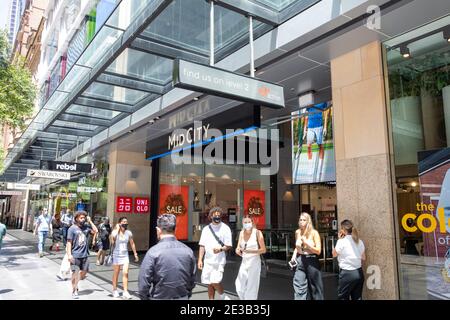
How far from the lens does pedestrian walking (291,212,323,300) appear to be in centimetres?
550

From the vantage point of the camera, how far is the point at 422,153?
18.6 ft

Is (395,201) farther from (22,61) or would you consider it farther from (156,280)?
(22,61)

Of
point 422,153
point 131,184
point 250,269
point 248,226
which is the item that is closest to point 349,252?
point 250,269

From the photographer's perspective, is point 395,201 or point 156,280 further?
point 395,201

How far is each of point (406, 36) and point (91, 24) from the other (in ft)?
47.7

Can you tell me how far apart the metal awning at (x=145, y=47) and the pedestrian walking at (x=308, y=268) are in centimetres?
374

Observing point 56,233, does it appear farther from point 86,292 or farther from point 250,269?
point 250,269

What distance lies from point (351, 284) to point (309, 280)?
23.8 inches

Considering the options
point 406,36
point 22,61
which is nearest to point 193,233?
point 22,61

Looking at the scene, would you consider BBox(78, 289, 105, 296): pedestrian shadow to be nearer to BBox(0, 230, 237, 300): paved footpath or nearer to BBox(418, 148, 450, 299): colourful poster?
BBox(0, 230, 237, 300): paved footpath

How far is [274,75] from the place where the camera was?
7.39 meters

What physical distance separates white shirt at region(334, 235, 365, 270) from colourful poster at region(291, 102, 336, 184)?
2.92 m

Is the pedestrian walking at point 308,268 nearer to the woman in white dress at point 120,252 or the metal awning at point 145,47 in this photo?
the woman in white dress at point 120,252
